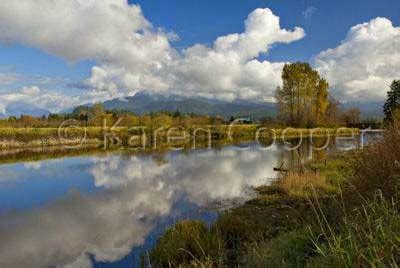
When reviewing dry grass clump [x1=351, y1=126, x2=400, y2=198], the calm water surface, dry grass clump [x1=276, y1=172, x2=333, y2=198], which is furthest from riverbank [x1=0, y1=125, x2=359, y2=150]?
dry grass clump [x1=351, y1=126, x2=400, y2=198]

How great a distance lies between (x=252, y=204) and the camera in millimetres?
12641

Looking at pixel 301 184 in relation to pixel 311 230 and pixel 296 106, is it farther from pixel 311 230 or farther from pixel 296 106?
pixel 296 106

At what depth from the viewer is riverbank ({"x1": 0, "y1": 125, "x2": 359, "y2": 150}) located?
4271 centimetres

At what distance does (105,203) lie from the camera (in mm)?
14406

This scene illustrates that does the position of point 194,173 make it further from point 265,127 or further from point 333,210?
point 265,127

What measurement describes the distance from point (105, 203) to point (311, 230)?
9.95 metres

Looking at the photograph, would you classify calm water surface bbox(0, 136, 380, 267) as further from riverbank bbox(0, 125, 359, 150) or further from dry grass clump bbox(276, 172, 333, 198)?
riverbank bbox(0, 125, 359, 150)

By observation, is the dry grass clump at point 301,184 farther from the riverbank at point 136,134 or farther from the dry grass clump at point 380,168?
Result: the riverbank at point 136,134

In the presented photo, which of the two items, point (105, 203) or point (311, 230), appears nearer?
point (311, 230)

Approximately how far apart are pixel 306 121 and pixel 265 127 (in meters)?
7.60

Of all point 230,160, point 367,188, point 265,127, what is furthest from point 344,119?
point 367,188

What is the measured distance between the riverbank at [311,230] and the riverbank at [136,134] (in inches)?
1369

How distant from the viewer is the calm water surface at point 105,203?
9.17 metres

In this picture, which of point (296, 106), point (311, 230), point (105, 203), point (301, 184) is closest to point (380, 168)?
point (311, 230)
